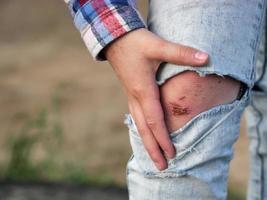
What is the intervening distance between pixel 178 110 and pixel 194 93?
0.13ft

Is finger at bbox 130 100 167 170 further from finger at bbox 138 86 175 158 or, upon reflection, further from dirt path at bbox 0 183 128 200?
dirt path at bbox 0 183 128 200

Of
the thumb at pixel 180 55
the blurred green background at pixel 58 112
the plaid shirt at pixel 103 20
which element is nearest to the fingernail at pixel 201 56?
the thumb at pixel 180 55

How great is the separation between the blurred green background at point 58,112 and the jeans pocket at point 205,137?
1.53 m

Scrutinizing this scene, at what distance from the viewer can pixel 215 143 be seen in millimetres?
1336

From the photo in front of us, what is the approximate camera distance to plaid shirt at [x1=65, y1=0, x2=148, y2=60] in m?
1.37

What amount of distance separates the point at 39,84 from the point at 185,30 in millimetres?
2879

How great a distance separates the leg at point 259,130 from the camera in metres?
1.74

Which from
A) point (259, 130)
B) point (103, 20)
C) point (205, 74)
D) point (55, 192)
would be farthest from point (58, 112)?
point (205, 74)

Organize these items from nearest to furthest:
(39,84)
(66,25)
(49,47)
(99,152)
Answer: (99,152), (39,84), (49,47), (66,25)

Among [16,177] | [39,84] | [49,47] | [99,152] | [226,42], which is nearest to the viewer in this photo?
[226,42]

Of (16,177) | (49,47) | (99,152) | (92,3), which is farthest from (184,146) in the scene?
(49,47)

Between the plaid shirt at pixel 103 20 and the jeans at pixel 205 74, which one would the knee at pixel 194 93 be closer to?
the jeans at pixel 205 74

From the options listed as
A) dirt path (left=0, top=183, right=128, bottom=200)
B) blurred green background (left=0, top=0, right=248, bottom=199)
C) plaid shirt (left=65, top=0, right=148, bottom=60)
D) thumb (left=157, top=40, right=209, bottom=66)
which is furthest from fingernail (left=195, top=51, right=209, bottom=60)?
blurred green background (left=0, top=0, right=248, bottom=199)

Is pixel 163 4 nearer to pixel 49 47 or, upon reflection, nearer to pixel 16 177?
pixel 16 177
